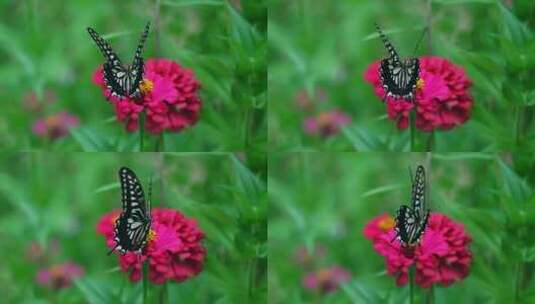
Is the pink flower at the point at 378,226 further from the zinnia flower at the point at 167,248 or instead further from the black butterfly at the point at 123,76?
the black butterfly at the point at 123,76

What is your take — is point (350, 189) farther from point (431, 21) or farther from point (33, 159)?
point (33, 159)

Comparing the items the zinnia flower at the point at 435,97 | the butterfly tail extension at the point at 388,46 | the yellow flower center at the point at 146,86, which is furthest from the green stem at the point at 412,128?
the yellow flower center at the point at 146,86

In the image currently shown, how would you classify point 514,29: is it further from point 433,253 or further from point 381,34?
point 433,253

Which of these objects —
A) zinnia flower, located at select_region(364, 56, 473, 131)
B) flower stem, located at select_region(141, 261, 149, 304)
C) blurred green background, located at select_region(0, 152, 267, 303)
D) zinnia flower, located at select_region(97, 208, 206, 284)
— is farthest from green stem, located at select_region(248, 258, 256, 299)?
zinnia flower, located at select_region(364, 56, 473, 131)

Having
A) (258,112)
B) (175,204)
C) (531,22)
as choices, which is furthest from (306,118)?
(531,22)

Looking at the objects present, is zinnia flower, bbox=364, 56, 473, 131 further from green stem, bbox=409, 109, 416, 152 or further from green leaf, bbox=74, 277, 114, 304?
green leaf, bbox=74, 277, 114, 304

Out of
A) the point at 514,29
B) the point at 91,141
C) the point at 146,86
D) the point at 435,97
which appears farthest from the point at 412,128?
the point at 91,141
